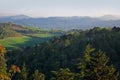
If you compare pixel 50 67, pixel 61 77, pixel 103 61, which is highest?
pixel 103 61

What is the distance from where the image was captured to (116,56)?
617ft

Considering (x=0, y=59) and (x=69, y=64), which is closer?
(x=0, y=59)

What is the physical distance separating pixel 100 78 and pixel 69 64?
157872 millimetres

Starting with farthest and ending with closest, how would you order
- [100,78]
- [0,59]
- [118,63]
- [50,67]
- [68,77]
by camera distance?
[50,67]
[118,63]
[68,77]
[100,78]
[0,59]

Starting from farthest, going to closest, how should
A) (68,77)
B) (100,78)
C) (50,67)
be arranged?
1. (50,67)
2. (68,77)
3. (100,78)

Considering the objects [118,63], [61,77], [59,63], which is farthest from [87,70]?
[59,63]

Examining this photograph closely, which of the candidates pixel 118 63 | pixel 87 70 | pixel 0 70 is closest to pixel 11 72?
pixel 0 70

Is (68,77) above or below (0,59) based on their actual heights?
below

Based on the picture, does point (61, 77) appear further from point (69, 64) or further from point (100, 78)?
point (69, 64)

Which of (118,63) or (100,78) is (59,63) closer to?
(118,63)

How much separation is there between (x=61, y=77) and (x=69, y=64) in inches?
6069

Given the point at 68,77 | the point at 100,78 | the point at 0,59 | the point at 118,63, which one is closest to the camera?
the point at 0,59

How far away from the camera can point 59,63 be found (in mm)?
194500

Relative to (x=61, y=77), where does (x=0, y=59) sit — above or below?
above
